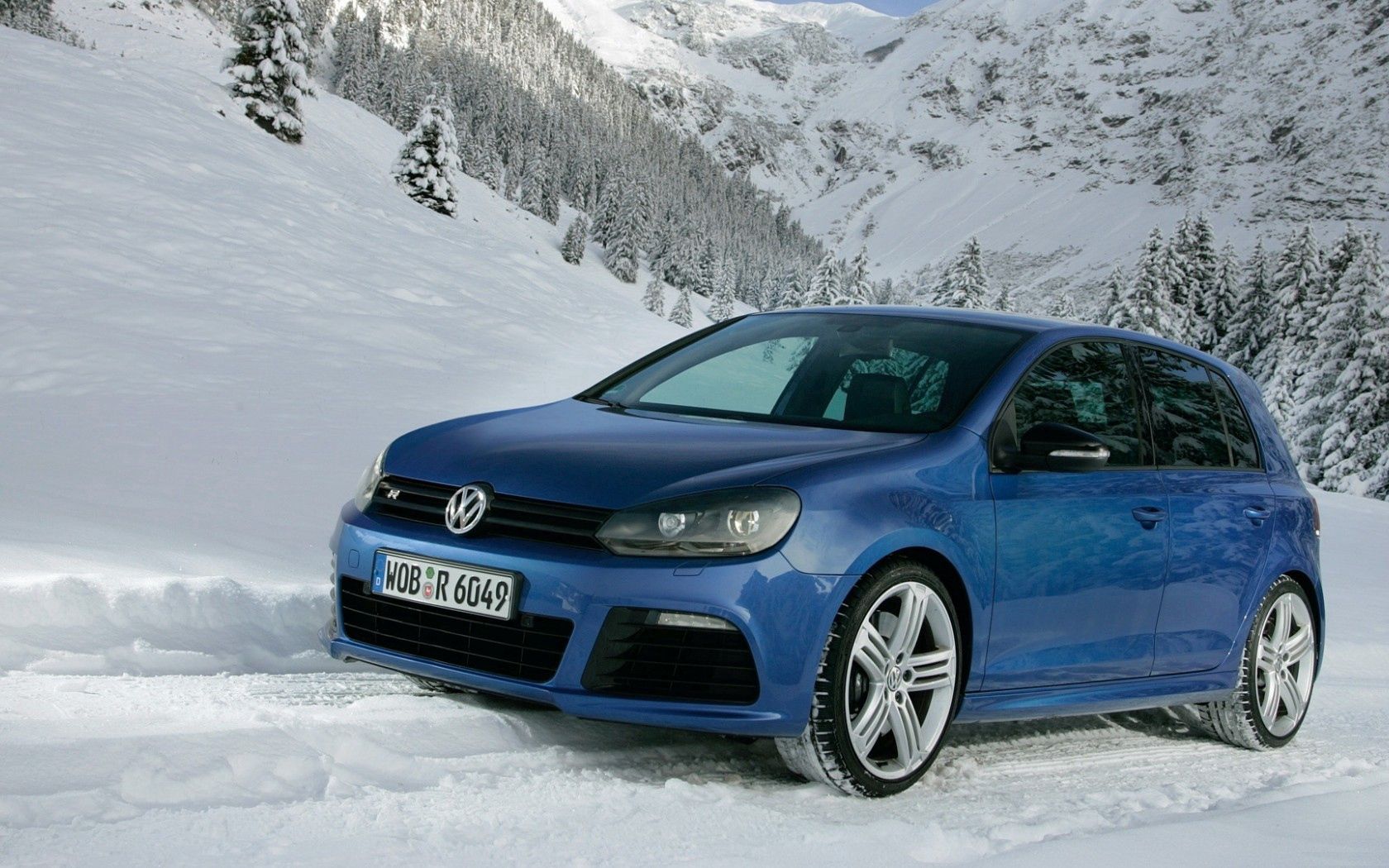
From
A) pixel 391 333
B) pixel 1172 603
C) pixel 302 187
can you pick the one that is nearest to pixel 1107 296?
pixel 302 187

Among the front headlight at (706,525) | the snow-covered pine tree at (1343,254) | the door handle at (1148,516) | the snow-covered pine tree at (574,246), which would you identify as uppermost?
the snow-covered pine tree at (1343,254)

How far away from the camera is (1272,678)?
222 inches

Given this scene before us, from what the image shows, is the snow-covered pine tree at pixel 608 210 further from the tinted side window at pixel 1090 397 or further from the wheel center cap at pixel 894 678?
the wheel center cap at pixel 894 678

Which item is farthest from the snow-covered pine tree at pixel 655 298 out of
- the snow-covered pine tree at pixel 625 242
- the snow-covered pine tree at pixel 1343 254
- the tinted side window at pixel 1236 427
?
the tinted side window at pixel 1236 427

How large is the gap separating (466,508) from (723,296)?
10949cm

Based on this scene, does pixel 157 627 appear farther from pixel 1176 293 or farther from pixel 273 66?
pixel 1176 293

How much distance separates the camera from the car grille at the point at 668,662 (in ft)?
11.5

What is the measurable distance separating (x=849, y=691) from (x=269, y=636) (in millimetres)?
2525

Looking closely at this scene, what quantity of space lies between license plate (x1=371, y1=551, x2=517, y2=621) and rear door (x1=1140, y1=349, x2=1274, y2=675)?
258 centimetres

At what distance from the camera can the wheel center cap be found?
3.87 metres

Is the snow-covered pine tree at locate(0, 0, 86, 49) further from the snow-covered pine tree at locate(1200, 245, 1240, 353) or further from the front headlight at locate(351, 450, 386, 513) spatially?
the front headlight at locate(351, 450, 386, 513)

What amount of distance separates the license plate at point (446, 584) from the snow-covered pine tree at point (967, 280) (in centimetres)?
5098

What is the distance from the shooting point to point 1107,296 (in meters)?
57.3

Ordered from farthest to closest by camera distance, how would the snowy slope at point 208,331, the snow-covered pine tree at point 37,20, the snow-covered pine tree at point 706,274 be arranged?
the snow-covered pine tree at point 706,274 < the snow-covered pine tree at point 37,20 < the snowy slope at point 208,331
